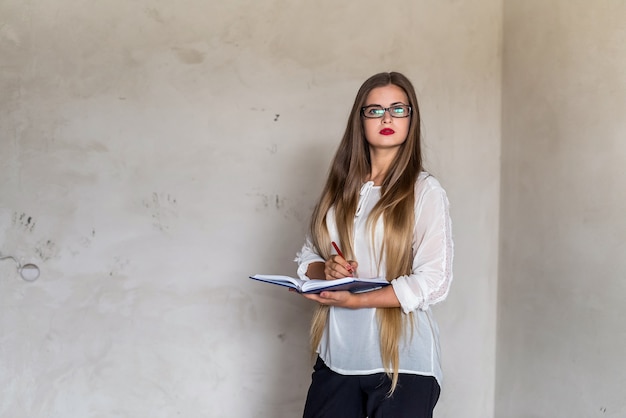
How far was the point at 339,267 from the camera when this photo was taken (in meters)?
1.66

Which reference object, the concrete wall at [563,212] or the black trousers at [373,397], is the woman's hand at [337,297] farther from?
the concrete wall at [563,212]

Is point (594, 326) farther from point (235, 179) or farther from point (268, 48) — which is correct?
point (268, 48)

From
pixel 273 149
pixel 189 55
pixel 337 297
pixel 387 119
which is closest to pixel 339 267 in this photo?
pixel 337 297

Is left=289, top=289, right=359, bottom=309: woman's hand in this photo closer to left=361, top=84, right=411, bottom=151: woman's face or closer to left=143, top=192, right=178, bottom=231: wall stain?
left=361, top=84, right=411, bottom=151: woman's face

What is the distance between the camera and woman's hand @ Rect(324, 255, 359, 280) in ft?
5.42

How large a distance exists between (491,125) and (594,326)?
1000 mm

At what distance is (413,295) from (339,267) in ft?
0.65

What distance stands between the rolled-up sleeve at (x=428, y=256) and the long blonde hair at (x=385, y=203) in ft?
0.09

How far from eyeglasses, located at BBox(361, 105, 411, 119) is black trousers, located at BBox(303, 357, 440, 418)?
2.30 ft

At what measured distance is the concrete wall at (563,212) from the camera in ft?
6.93

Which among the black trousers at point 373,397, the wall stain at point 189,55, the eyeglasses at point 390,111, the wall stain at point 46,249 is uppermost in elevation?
the wall stain at point 189,55

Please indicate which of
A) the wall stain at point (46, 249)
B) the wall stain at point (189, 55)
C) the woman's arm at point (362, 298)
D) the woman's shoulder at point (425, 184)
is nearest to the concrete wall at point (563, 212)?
the woman's shoulder at point (425, 184)

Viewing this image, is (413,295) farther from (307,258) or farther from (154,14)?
(154,14)

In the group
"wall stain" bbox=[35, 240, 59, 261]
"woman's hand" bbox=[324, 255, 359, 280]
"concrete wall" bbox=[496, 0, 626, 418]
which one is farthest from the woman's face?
"wall stain" bbox=[35, 240, 59, 261]
